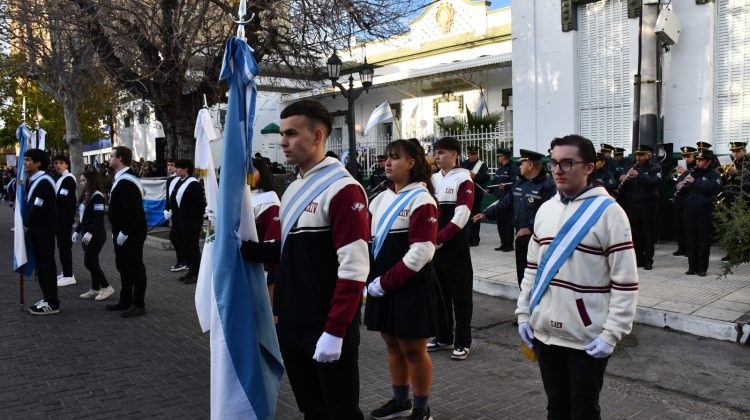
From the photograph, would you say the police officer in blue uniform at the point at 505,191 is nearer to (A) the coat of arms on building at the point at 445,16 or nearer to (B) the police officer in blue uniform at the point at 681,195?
(B) the police officer in blue uniform at the point at 681,195

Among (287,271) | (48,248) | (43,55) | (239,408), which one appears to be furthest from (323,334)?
(43,55)

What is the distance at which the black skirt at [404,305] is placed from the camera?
4.05 meters

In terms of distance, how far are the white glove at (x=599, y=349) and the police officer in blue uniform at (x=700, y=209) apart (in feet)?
22.5

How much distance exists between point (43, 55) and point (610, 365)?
2029cm

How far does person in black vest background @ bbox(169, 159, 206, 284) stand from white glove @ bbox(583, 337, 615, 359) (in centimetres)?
797

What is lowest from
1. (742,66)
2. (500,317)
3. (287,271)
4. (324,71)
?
(500,317)

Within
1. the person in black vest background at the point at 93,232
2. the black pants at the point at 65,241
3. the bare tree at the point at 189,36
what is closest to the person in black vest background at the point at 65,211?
the black pants at the point at 65,241

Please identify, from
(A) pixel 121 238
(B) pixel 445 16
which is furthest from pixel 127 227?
(B) pixel 445 16

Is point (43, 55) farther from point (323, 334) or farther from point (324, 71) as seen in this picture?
point (323, 334)

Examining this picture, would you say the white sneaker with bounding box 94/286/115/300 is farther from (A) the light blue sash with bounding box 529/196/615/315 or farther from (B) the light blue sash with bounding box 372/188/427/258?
(A) the light blue sash with bounding box 529/196/615/315

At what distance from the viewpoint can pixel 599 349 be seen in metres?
2.85

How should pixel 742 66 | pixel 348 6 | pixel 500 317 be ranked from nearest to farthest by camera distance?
pixel 500 317 → pixel 742 66 → pixel 348 6

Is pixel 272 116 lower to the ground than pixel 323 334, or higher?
higher

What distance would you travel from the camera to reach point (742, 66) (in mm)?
10820
